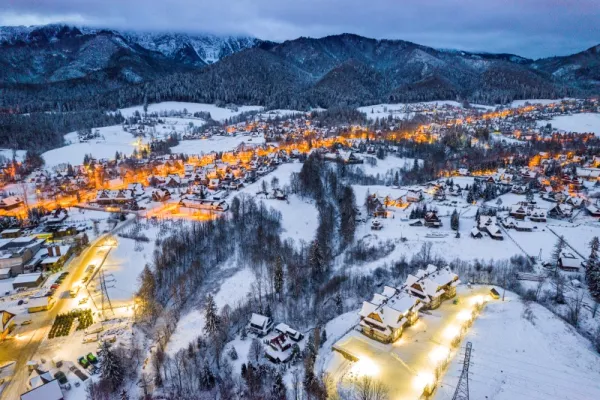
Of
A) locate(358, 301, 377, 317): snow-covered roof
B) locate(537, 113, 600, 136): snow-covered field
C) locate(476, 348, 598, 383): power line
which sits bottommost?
locate(476, 348, 598, 383): power line

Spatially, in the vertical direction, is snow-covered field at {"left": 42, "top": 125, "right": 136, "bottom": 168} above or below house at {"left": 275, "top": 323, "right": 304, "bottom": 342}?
above

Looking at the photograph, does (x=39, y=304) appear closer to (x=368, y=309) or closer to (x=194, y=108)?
(x=368, y=309)

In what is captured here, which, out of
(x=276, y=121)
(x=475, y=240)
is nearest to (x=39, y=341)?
(x=475, y=240)

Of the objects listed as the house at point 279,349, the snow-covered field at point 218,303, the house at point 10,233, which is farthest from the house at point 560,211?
the house at point 10,233

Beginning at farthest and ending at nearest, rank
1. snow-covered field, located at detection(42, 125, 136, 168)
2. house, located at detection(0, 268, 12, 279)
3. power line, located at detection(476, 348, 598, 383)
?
1. snow-covered field, located at detection(42, 125, 136, 168)
2. house, located at detection(0, 268, 12, 279)
3. power line, located at detection(476, 348, 598, 383)

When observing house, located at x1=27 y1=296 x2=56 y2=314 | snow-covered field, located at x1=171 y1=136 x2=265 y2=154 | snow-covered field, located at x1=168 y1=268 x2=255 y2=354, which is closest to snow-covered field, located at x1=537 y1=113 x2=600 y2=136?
snow-covered field, located at x1=171 y1=136 x2=265 y2=154

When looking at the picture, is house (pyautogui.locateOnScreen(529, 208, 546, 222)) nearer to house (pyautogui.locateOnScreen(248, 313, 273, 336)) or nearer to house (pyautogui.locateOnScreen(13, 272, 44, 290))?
house (pyautogui.locateOnScreen(248, 313, 273, 336))

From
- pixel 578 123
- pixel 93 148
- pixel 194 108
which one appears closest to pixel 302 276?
pixel 93 148
